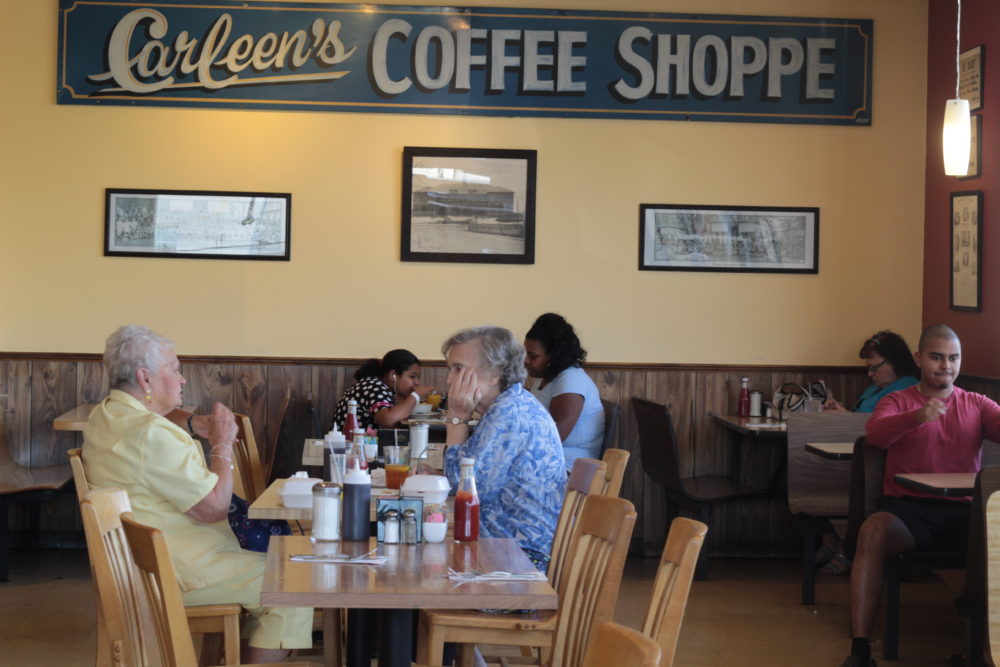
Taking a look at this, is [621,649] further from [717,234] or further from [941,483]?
[717,234]

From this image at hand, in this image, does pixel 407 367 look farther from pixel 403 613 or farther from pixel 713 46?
pixel 403 613

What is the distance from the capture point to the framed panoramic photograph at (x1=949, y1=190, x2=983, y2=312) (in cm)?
643

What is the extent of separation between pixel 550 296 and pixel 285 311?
1573 millimetres

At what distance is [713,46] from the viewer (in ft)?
23.0

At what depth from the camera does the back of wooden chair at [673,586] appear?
2480 mm

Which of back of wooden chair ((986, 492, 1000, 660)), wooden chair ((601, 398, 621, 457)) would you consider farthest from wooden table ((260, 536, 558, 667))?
wooden chair ((601, 398, 621, 457))

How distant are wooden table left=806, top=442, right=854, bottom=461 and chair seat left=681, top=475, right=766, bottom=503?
719 mm

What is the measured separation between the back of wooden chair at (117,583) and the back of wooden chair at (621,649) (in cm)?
160

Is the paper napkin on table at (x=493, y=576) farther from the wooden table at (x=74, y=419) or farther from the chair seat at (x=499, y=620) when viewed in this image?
the wooden table at (x=74, y=419)

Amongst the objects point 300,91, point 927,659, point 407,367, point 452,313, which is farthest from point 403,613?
point 300,91

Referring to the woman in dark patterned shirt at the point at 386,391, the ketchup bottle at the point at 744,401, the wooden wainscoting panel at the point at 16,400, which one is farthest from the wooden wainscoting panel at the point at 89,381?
the ketchup bottle at the point at 744,401

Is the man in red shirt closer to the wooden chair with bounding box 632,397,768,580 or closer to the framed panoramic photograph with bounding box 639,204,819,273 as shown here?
the wooden chair with bounding box 632,397,768,580

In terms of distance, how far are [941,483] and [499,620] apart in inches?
82.6

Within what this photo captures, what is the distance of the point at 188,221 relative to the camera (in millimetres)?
6883
